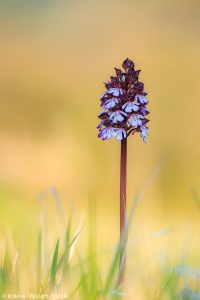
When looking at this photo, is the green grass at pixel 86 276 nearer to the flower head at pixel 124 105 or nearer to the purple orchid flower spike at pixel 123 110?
the purple orchid flower spike at pixel 123 110

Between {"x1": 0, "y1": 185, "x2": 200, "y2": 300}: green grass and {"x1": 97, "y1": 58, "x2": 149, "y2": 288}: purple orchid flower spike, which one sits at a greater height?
{"x1": 97, "y1": 58, "x2": 149, "y2": 288}: purple orchid flower spike

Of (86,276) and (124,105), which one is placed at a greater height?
(124,105)

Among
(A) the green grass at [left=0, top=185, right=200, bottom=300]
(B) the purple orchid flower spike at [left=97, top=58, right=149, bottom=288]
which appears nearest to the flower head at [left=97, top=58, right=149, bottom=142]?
(B) the purple orchid flower spike at [left=97, top=58, right=149, bottom=288]

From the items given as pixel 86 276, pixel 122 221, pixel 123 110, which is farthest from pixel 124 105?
pixel 86 276

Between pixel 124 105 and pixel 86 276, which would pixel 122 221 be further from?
pixel 124 105

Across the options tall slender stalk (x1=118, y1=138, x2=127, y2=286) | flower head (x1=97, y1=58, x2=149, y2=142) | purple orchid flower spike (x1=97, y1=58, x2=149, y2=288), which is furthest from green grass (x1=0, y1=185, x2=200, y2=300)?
flower head (x1=97, y1=58, x2=149, y2=142)

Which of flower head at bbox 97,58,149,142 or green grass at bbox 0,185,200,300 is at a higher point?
flower head at bbox 97,58,149,142

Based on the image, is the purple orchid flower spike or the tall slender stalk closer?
the tall slender stalk

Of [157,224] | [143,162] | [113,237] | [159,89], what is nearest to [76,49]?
[159,89]

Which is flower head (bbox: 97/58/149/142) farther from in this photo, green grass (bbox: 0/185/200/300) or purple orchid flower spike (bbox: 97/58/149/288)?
green grass (bbox: 0/185/200/300)
